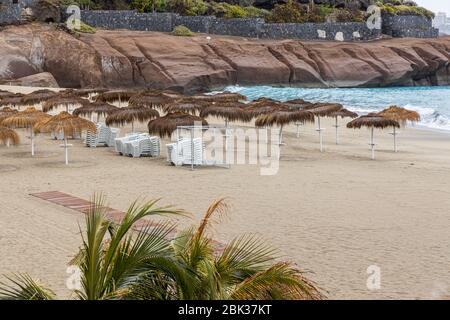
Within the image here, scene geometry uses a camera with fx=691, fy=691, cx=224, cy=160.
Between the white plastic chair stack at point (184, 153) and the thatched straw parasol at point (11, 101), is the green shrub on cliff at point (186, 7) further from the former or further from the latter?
the white plastic chair stack at point (184, 153)

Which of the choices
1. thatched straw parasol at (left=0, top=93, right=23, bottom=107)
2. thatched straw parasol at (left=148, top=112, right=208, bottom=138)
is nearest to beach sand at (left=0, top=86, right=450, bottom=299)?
→ thatched straw parasol at (left=148, top=112, right=208, bottom=138)

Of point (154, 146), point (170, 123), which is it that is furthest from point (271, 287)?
point (154, 146)

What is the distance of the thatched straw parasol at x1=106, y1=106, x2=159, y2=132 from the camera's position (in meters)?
17.7

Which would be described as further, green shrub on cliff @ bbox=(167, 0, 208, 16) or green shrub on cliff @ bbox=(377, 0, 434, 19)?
green shrub on cliff @ bbox=(377, 0, 434, 19)

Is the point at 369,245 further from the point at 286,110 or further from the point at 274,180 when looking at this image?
the point at 286,110

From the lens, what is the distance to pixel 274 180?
13.6 m

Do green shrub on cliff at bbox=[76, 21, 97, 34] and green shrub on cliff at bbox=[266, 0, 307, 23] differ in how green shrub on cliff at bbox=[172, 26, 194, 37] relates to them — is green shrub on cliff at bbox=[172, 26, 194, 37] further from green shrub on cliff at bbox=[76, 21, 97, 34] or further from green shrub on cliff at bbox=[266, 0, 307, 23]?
green shrub on cliff at bbox=[266, 0, 307, 23]

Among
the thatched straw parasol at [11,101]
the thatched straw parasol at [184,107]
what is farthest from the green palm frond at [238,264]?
the thatched straw parasol at [11,101]

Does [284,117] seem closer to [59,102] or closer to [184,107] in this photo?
[184,107]

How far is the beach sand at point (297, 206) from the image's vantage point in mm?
7535

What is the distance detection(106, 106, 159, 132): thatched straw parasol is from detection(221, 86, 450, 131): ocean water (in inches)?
805

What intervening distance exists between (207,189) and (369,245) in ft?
14.5

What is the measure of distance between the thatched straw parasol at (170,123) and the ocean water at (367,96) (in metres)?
21.3
